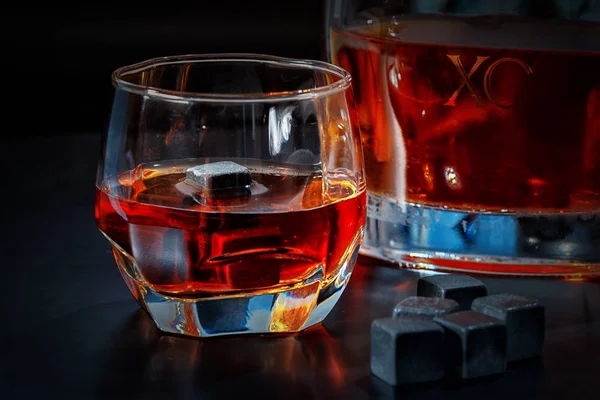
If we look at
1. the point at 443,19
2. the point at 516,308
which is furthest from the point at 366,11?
the point at 516,308

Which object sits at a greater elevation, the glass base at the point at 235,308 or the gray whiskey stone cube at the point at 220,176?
the gray whiskey stone cube at the point at 220,176

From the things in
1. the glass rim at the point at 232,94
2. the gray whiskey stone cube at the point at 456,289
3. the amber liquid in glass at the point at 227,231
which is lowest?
the gray whiskey stone cube at the point at 456,289

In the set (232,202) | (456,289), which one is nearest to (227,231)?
(232,202)

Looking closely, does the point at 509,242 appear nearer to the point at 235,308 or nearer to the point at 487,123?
the point at 487,123

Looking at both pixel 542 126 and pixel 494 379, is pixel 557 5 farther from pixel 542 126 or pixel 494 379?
pixel 494 379

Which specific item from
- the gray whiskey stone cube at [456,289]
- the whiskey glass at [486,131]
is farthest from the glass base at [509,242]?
the gray whiskey stone cube at [456,289]

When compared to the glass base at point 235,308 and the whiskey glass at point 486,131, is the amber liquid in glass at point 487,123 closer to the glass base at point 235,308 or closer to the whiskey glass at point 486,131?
the whiskey glass at point 486,131
